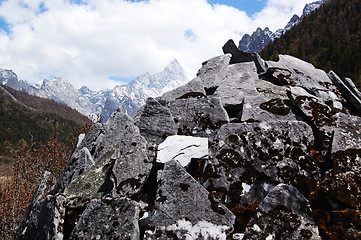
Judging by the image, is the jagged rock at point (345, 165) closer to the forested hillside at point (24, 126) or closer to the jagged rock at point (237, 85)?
the jagged rock at point (237, 85)

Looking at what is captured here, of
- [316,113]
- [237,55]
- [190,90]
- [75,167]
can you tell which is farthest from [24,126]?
[316,113]

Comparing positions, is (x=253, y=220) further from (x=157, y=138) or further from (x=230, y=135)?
(x=157, y=138)

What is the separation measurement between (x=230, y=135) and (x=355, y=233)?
2710 millimetres

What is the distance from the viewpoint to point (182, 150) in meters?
5.32

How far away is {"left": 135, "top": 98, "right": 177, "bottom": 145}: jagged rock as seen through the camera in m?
6.22

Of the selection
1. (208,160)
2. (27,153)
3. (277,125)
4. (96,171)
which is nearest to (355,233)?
(277,125)

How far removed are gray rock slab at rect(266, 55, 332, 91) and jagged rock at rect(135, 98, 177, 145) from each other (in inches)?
186

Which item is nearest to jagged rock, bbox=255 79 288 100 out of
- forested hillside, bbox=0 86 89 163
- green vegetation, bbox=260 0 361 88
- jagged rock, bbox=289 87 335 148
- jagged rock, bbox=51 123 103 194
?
jagged rock, bbox=289 87 335 148

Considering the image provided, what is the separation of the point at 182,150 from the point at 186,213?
5.03 ft

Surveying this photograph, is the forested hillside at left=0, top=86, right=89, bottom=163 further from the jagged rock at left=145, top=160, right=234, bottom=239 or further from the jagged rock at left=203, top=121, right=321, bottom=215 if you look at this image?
the jagged rock at left=145, top=160, right=234, bottom=239

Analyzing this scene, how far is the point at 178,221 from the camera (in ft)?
13.3

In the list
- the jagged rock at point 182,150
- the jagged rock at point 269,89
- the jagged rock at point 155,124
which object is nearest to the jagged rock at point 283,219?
the jagged rock at point 182,150

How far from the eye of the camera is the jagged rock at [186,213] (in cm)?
396

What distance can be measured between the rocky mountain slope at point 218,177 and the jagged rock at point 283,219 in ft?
0.05
